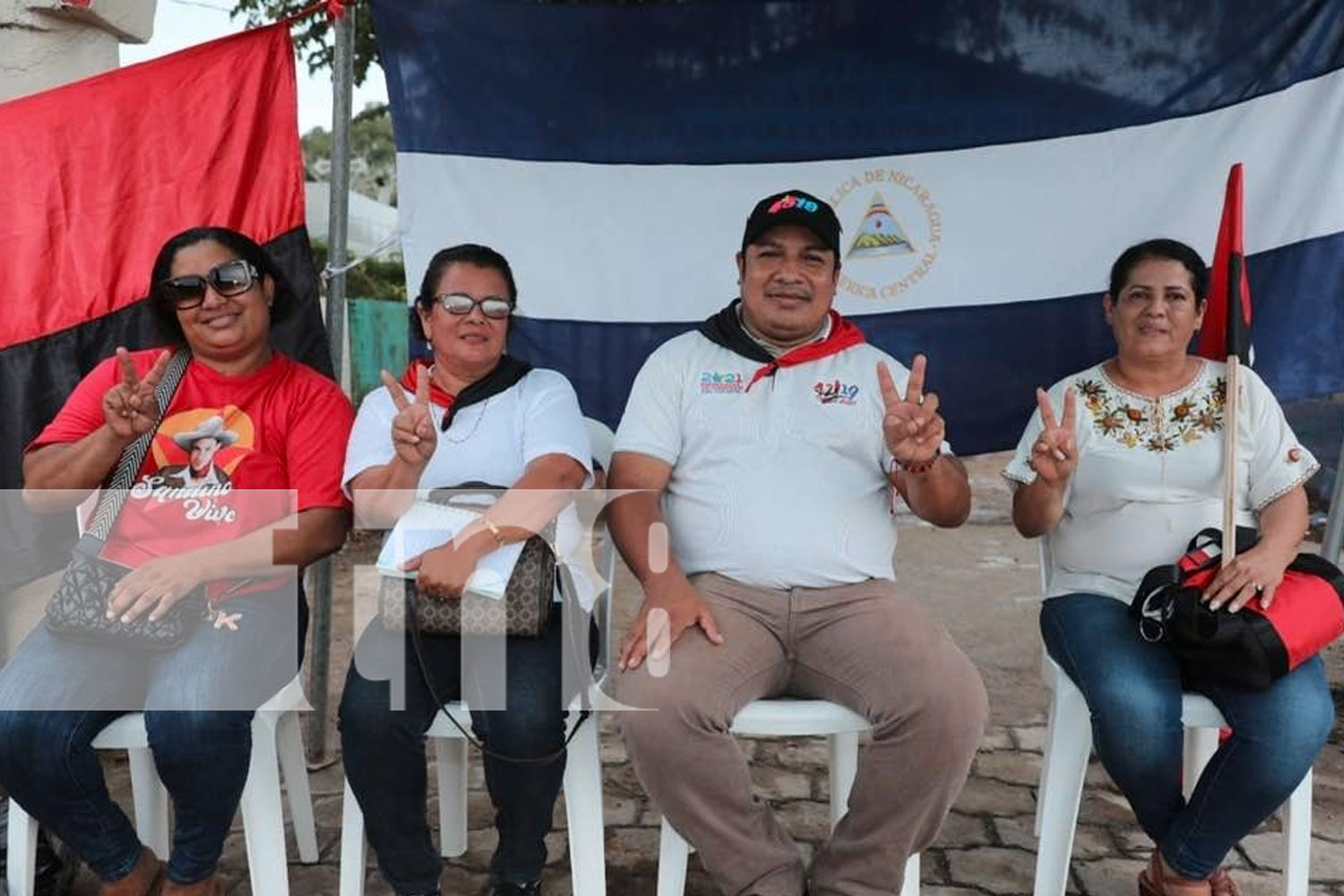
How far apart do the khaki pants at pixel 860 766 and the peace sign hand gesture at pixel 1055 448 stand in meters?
0.46

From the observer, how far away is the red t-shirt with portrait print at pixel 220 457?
247 cm

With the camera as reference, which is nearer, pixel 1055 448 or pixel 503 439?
pixel 1055 448

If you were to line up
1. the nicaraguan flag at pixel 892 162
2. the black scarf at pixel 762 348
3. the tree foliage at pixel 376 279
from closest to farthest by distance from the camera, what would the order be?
the black scarf at pixel 762 348
the nicaraguan flag at pixel 892 162
the tree foliage at pixel 376 279

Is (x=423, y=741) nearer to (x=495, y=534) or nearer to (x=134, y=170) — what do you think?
(x=495, y=534)

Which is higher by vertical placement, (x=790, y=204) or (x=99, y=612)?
(x=790, y=204)

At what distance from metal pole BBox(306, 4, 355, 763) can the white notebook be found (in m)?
0.78

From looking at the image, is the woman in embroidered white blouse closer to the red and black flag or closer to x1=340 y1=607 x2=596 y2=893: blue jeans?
x1=340 y1=607 x2=596 y2=893: blue jeans

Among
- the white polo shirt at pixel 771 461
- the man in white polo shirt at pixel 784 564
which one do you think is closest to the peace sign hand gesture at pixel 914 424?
the man in white polo shirt at pixel 784 564

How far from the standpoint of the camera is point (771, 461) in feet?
8.32

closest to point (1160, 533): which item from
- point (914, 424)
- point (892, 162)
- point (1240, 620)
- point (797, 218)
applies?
point (1240, 620)

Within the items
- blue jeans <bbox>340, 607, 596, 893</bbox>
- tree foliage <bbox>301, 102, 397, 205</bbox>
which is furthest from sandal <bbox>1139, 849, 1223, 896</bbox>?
tree foliage <bbox>301, 102, 397, 205</bbox>

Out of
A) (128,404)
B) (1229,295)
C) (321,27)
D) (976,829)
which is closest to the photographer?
(128,404)

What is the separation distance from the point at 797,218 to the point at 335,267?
4.55 feet

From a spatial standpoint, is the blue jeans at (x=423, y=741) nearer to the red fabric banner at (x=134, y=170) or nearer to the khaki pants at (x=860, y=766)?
the khaki pants at (x=860, y=766)
